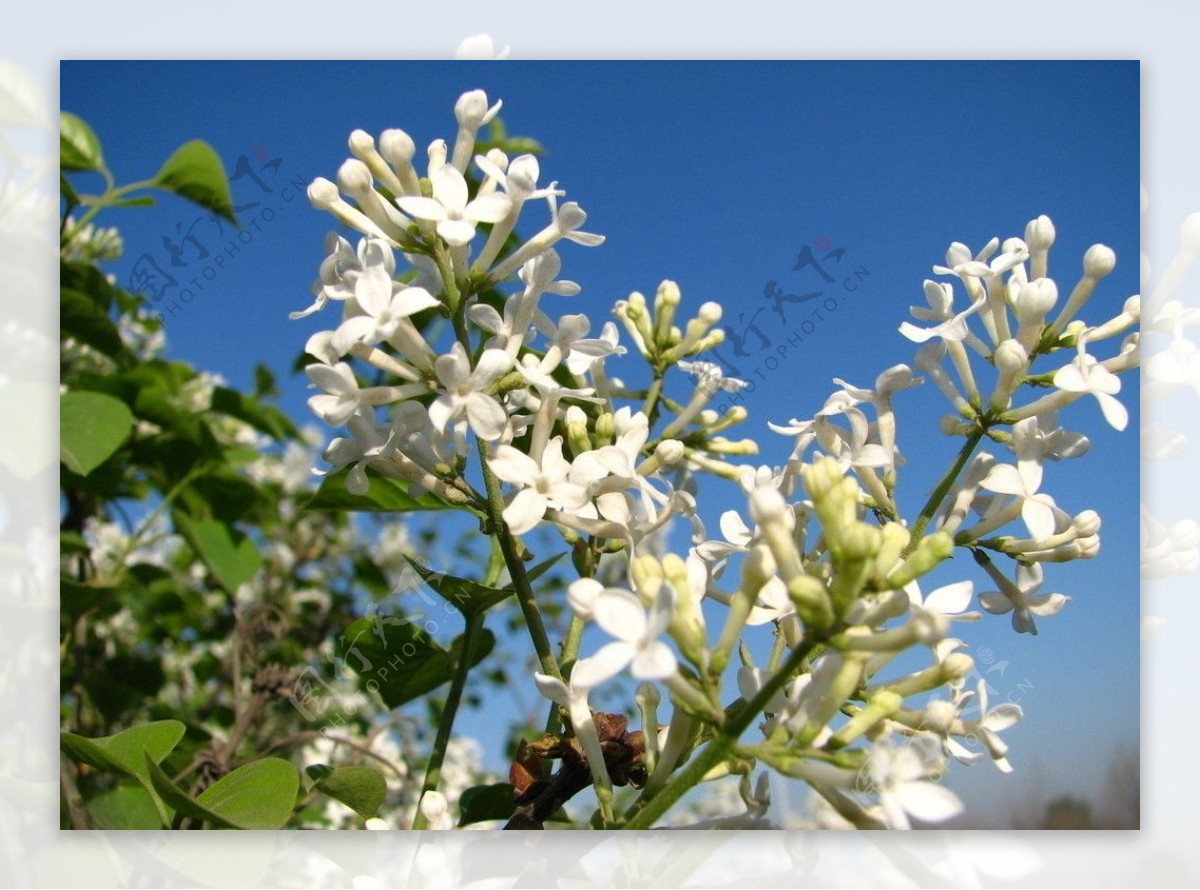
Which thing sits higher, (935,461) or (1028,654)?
(935,461)

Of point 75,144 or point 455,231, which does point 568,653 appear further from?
point 75,144

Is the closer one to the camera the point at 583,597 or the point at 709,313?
the point at 583,597

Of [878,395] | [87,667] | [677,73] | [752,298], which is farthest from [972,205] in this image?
[87,667]

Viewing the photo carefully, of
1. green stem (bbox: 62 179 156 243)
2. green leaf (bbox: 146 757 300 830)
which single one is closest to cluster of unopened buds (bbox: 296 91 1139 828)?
green leaf (bbox: 146 757 300 830)

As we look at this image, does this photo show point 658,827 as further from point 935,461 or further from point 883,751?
point 935,461

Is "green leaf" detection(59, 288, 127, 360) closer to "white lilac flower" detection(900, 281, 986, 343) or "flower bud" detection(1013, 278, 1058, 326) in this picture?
"white lilac flower" detection(900, 281, 986, 343)

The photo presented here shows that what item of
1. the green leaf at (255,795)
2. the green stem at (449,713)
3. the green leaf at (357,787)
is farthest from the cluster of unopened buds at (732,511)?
the green leaf at (255,795)

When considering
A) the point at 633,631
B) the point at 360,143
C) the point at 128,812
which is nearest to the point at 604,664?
the point at 633,631
